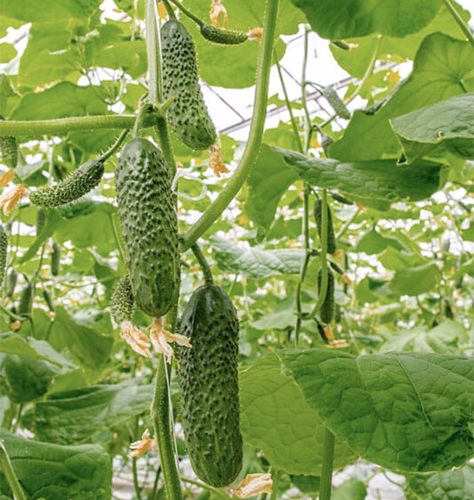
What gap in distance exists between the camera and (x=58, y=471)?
3.42ft

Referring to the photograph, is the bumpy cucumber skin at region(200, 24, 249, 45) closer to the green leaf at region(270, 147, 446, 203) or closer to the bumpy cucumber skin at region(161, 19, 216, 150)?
the bumpy cucumber skin at region(161, 19, 216, 150)

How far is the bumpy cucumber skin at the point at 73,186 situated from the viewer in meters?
0.73

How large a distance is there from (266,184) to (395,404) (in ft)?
2.60

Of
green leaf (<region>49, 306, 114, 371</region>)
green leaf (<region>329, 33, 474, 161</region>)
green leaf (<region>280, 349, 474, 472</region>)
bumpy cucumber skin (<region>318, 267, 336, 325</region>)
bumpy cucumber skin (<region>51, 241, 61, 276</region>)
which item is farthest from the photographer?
bumpy cucumber skin (<region>51, 241, 61, 276</region>)

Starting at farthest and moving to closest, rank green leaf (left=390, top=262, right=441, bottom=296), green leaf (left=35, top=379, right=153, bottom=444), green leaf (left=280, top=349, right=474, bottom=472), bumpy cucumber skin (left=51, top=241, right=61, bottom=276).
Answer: green leaf (left=390, top=262, right=441, bottom=296)
bumpy cucumber skin (left=51, top=241, right=61, bottom=276)
green leaf (left=35, top=379, right=153, bottom=444)
green leaf (left=280, top=349, right=474, bottom=472)

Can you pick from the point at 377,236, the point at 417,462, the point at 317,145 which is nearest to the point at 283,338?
the point at 377,236

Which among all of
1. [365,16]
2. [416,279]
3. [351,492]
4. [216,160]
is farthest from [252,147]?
[416,279]

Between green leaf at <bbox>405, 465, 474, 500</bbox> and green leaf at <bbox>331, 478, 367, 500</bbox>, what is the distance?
0.68 metres

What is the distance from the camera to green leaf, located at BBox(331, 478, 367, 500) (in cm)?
164

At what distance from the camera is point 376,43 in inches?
68.1

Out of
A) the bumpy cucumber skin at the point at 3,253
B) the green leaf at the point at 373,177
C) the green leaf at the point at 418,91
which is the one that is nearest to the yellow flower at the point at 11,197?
the bumpy cucumber skin at the point at 3,253

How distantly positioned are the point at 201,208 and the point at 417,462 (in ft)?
6.79

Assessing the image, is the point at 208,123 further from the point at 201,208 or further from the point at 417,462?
the point at 201,208

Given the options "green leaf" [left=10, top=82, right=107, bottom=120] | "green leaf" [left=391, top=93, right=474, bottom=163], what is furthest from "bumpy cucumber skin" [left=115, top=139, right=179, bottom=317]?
"green leaf" [left=10, top=82, right=107, bottom=120]
